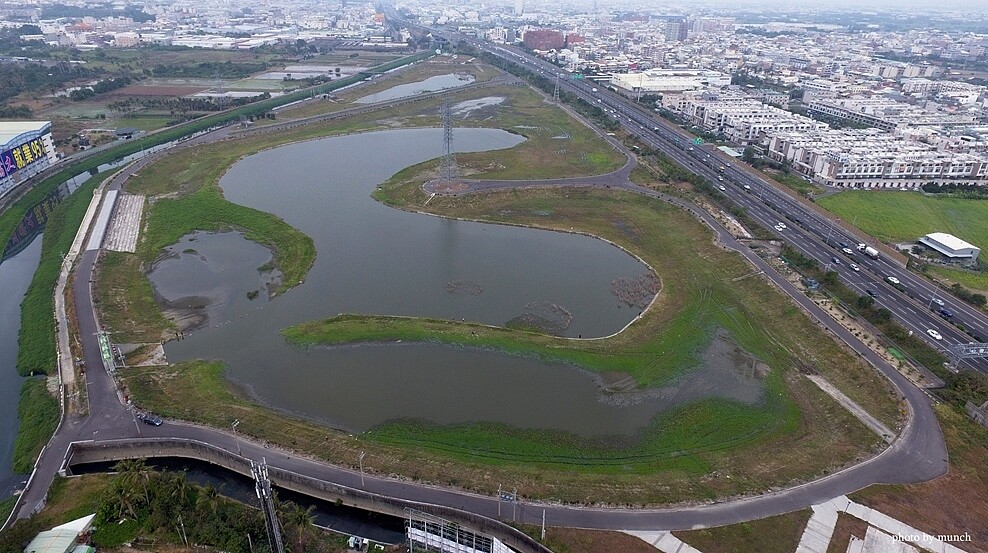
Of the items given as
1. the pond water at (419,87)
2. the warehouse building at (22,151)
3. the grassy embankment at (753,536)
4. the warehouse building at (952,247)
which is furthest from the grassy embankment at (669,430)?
the pond water at (419,87)

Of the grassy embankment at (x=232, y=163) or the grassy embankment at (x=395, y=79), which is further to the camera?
the grassy embankment at (x=395, y=79)

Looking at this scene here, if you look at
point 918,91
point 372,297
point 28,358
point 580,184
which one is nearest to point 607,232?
point 580,184

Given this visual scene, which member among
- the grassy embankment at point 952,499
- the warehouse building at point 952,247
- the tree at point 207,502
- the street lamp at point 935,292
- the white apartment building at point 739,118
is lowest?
the grassy embankment at point 952,499

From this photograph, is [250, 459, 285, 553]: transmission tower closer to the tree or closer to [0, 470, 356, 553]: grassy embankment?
[0, 470, 356, 553]: grassy embankment

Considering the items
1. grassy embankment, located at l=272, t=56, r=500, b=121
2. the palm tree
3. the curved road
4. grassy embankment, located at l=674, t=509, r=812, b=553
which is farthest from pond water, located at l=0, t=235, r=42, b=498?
grassy embankment, located at l=272, t=56, r=500, b=121

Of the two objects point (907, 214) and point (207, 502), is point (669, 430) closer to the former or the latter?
point (207, 502)

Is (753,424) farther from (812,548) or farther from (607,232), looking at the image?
(607,232)

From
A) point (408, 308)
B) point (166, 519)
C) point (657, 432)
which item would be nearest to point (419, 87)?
point (408, 308)

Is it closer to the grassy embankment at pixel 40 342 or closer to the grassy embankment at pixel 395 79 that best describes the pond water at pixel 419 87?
the grassy embankment at pixel 395 79
